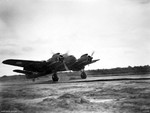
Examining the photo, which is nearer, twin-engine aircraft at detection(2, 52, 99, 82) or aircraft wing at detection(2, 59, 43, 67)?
aircraft wing at detection(2, 59, 43, 67)

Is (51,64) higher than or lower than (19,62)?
lower

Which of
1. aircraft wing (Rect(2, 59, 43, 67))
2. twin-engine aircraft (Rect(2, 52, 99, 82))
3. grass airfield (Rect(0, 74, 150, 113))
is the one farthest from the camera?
twin-engine aircraft (Rect(2, 52, 99, 82))

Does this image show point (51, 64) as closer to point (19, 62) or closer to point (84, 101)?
point (19, 62)

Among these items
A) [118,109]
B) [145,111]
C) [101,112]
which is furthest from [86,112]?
[145,111]

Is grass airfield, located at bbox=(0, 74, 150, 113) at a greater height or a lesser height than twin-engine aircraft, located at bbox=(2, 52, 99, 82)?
lesser

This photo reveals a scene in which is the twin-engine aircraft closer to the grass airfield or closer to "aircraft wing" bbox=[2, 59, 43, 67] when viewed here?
"aircraft wing" bbox=[2, 59, 43, 67]

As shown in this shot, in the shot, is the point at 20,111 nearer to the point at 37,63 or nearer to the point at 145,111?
the point at 145,111

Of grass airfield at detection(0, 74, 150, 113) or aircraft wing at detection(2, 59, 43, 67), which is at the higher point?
aircraft wing at detection(2, 59, 43, 67)

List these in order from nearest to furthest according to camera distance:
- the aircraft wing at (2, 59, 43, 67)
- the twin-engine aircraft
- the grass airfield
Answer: the grass airfield, the aircraft wing at (2, 59, 43, 67), the twin-engine aircraft

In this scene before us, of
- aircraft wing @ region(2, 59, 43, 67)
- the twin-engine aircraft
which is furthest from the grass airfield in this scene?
the twin-engine aircraft

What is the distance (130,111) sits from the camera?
7.62m

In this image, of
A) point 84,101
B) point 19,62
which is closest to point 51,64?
point 19,62

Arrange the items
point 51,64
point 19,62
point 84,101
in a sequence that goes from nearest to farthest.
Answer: point 84,101
point 19,62
point 51,64

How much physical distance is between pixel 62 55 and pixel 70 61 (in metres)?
1.53
